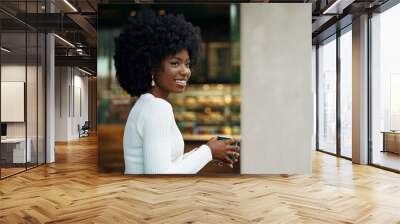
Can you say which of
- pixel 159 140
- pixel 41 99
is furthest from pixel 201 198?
pixel 41 99

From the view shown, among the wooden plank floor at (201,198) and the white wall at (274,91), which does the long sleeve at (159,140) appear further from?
the white wall at (274,91)

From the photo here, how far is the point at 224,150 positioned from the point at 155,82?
145 cm

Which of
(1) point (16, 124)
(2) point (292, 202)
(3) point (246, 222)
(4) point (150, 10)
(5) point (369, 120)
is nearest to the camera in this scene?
(3) point (246, 222)

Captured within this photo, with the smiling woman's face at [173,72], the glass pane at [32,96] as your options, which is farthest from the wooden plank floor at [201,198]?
the smiling woman's face at [173,72]

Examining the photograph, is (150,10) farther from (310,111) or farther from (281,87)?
(310,111)

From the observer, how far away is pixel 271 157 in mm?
5984

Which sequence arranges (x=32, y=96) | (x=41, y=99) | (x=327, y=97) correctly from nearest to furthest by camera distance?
1. (x=32, y=96)
2. (x=41, y=99)
3. (x=327, y=97)

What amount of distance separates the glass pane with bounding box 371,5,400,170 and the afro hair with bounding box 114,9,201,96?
13.3 ft

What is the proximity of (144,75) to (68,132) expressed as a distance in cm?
1183

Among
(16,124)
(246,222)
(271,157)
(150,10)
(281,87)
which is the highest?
(150,10)

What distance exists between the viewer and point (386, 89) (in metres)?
7.85

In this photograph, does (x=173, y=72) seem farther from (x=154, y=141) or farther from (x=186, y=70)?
(x=154, y=141)

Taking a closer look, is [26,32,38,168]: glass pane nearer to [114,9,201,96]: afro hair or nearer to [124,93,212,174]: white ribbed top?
[114,9,201,96]: afro hair

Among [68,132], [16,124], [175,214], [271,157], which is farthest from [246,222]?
[68,132]
